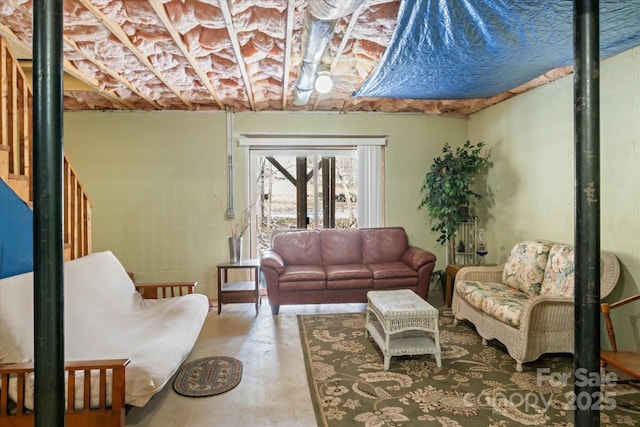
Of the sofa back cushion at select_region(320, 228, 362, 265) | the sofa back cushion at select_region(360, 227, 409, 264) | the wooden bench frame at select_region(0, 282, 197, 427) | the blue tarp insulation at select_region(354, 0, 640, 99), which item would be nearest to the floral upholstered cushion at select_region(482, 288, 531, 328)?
the sofa back cushion at select_region(360, 227, 409, 264)

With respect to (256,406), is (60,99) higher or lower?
higher

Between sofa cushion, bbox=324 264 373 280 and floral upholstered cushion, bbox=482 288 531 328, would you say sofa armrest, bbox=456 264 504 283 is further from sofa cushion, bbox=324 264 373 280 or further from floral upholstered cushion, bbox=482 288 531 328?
sofa cushion, bbox=324 264 373 280

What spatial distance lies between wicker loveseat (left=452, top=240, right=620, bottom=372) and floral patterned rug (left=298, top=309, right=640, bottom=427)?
0.66 ft

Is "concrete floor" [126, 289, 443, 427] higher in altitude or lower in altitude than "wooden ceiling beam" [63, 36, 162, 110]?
lower

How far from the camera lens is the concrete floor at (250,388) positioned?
2.08 metres

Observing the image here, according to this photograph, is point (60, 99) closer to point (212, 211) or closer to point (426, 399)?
point (426, 399)

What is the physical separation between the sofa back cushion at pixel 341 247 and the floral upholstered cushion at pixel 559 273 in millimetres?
2066

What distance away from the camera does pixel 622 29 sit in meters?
2.27

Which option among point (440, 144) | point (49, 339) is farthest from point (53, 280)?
point (440, 144)

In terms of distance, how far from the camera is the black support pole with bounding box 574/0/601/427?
0.67 meters

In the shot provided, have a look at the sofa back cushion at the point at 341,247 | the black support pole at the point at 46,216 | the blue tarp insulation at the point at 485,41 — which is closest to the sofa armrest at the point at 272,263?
the sofa back cushion at the point at 341,247

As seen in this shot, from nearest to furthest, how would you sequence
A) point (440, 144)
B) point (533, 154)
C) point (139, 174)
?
point (533, 154) < point (139, 174) < point (440, 144)

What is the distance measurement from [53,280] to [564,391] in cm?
290

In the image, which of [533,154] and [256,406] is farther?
[533,154]
